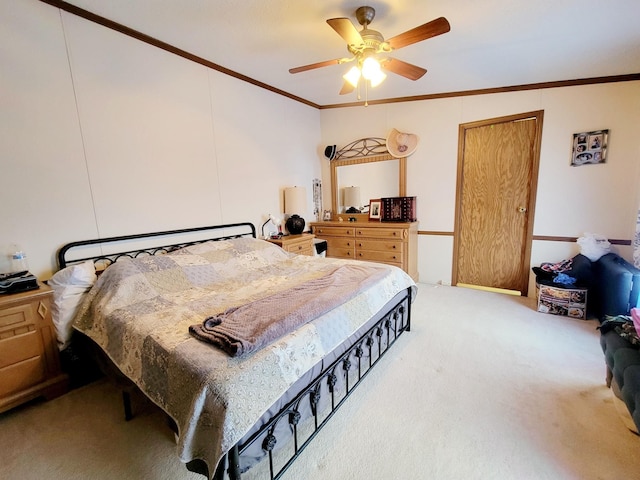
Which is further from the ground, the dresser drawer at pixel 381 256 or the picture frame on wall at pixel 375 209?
the picture frame on wall at pixel 375 209

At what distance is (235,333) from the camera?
137 cm

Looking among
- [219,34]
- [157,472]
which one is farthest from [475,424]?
[219,34]

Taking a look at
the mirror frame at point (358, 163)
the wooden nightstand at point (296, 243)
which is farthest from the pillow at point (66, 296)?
the mirror frame at point (358, 163)

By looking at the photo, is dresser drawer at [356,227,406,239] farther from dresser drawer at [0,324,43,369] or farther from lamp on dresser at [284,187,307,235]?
dresser drawer at [0,324,43,369]

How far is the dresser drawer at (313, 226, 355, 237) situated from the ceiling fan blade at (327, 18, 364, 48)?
2520 millimetres

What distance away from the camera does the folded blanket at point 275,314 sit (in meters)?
1.33

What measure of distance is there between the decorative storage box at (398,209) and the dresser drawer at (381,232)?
27cm

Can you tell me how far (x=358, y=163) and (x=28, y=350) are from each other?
408 cm

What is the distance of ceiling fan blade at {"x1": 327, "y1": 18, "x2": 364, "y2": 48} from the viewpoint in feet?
5.89

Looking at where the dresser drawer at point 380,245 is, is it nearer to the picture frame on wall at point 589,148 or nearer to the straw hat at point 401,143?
A: the straw hat at point 401,143

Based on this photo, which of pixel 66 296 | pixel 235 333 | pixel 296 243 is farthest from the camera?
pixel 296 243

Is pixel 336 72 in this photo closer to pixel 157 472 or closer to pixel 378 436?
pixel 378 436

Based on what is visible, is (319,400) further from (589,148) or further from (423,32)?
(589,148)

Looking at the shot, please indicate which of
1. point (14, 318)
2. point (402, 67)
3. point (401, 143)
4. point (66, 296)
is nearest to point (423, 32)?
point (402, 67)
